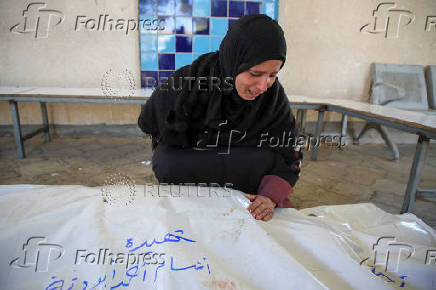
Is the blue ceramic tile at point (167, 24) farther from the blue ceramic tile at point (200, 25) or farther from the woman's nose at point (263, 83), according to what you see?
the woman's nose at point (263, 83)

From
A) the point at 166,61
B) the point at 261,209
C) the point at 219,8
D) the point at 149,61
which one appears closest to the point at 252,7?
the point at 219,8

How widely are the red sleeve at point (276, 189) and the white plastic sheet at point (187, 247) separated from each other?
143 mm

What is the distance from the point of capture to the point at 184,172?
1477 millimetres

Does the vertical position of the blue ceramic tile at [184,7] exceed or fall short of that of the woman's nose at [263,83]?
it exceeds it

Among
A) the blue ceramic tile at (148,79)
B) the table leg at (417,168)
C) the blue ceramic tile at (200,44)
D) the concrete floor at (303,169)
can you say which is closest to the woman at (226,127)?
the concrete floor at (303,169)

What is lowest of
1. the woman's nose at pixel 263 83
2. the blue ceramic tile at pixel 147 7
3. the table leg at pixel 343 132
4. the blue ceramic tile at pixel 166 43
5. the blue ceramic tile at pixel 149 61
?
the table leg at pixel 343 132

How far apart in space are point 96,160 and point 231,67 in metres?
2.16

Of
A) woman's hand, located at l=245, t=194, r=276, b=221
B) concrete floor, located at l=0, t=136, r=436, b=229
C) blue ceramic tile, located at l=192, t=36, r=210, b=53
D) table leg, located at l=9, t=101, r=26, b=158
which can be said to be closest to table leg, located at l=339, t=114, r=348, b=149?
concrete floor, located at l=0, t=136, r=436, b=229

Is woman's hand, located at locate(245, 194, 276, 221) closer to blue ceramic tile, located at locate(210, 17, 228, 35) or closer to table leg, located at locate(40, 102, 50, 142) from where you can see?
blue ceramic tile, located at locate(210, 17, 228, 35)

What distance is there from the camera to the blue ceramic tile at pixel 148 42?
3359 millimetres

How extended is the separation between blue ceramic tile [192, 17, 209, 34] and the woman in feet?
7.22

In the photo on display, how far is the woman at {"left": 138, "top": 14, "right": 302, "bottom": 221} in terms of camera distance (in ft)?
3.94

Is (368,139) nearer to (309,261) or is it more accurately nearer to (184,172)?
(184,172)

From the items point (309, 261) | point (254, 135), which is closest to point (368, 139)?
point (254, 135)
